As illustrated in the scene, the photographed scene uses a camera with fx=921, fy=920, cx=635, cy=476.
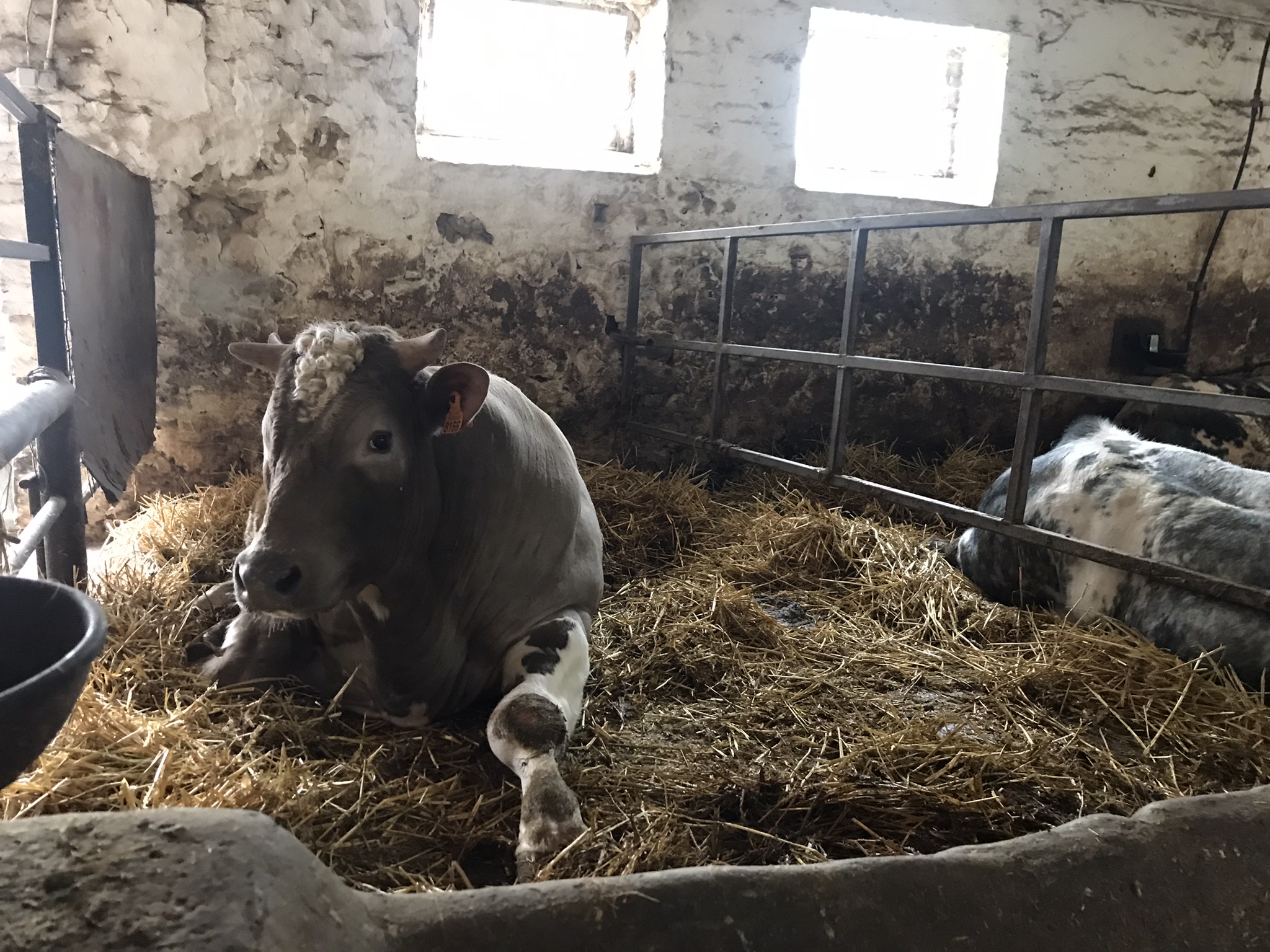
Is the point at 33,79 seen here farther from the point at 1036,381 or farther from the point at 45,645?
the point at 1036,381

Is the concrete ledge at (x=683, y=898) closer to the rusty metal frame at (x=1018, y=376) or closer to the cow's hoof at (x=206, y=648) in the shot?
the rusty metal frame at (x=1018, y=376)

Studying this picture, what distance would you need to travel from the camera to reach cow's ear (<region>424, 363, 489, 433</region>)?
197cm

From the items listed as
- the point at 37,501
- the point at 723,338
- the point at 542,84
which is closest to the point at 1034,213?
the point at 723,338

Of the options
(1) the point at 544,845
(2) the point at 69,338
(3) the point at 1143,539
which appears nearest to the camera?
(1) the point at 544,845

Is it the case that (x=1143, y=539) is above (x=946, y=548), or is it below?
above

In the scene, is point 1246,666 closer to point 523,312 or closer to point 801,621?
point 801,621

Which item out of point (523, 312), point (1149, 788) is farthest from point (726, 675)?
point (523, 312)

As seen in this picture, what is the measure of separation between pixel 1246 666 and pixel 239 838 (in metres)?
2.43

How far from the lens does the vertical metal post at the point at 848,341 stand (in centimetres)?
342

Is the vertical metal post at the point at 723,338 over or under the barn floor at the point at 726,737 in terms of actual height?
over

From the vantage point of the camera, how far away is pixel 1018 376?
285 centimetres

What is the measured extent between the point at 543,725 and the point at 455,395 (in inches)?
28.4

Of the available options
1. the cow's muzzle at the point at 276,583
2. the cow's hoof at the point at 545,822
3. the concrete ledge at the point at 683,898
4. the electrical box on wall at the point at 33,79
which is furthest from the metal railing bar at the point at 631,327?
the concrete ledge at the point at 683,898

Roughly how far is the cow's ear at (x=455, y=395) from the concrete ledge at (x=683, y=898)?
1125 mm
